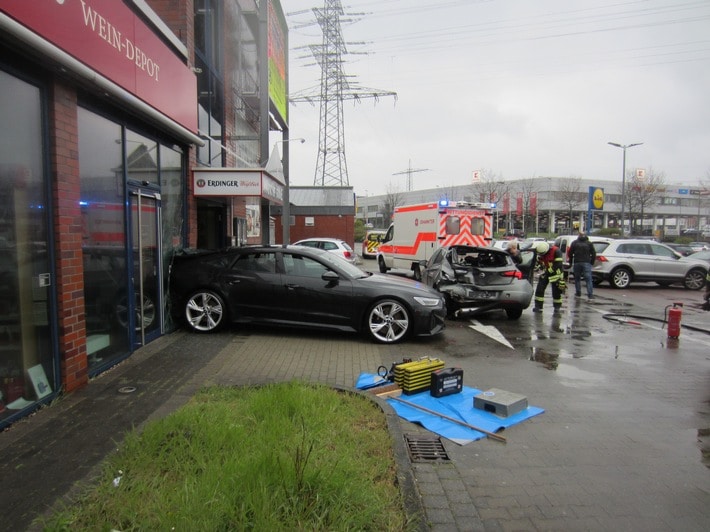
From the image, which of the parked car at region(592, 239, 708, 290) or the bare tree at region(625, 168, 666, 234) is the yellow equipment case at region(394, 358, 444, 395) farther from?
the bare tree at region(625, 168, 666, 234)

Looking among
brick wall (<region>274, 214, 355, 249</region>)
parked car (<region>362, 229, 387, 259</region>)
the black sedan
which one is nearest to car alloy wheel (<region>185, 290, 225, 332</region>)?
the black sedan

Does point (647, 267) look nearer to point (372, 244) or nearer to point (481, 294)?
point (481, 294)

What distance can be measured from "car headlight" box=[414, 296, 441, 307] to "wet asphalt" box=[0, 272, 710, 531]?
651mm

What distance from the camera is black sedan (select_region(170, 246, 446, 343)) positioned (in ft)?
24.2

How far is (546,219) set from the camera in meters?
75.0

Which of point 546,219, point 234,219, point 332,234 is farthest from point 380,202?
point 234,219

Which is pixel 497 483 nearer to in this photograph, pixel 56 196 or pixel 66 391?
pixel 66 391

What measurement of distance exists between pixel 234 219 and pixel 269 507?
10458 mm

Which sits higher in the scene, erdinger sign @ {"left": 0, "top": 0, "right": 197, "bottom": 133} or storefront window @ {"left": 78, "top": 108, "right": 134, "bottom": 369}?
erdinger sign @ {"left": 0, "top": 0, "right": 197, "bottom": 133}

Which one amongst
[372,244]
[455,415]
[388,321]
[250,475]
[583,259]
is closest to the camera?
[250,475]

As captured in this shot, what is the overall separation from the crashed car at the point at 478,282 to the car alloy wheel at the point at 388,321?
246cm

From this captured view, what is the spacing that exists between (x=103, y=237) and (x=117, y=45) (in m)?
2.15

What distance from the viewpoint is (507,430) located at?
4219mm

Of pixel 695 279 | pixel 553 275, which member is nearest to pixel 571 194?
pixel 695 279
